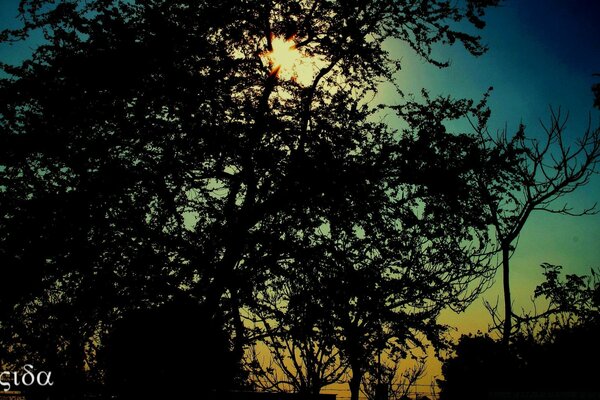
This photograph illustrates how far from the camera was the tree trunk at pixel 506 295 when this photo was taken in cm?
1906

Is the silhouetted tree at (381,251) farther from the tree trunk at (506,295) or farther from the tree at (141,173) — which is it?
the tree trunk at (506,295)

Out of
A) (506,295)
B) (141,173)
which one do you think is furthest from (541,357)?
(141,173)

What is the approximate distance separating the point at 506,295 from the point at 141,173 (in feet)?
56.5

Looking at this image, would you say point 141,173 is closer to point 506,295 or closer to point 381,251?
point 381,251

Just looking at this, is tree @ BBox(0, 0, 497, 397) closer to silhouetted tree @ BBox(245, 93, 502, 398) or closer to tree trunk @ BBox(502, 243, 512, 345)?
silhouetted tree @ BBox(245, 93, 502, 398)

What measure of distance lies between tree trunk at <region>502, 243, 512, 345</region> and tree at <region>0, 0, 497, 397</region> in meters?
11.3

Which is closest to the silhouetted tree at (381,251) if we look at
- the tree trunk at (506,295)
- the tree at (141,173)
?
the tree at (141,173)

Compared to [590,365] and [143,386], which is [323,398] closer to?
[143,386]

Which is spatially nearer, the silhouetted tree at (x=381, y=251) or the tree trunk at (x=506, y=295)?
the silhouetted tree at (x=381, y=251)

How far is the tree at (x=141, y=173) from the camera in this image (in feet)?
30.2

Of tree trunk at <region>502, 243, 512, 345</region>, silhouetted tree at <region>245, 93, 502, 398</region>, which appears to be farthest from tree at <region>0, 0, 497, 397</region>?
tree trunk at <region>502, 243, 512, 345</region>

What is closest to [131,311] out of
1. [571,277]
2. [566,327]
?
[571,277]

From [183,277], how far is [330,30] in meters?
8.82

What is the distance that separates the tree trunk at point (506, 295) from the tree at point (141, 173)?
11.3m
